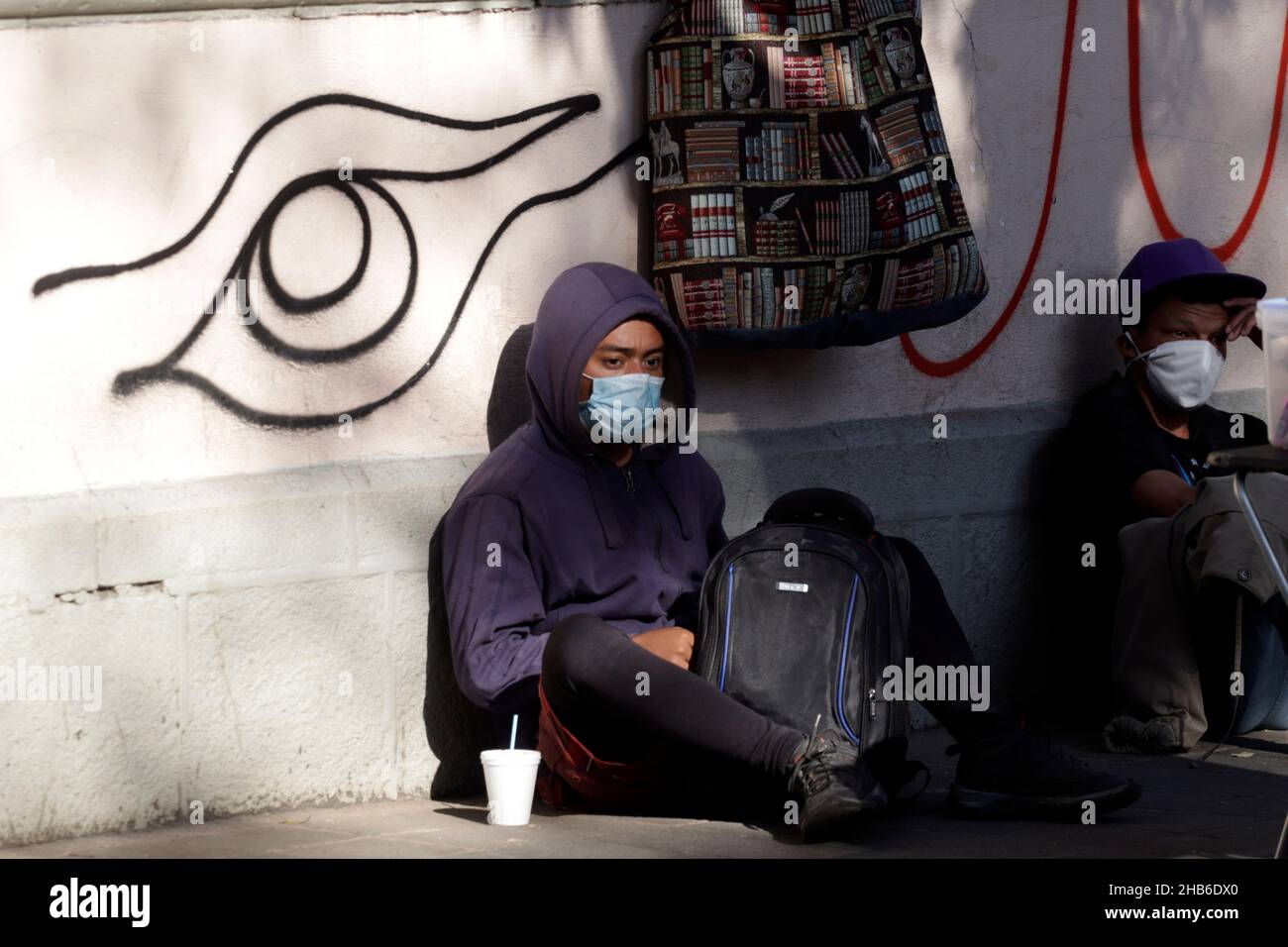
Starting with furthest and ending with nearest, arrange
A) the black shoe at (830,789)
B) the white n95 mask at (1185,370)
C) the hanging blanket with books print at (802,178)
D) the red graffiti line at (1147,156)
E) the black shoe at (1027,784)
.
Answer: the red graffiti line at (1147,156) < the white n95 mask at (1185,370) < the hanging blanket with books print at (802,178) < the black shoe at (1027,784) < the black shoe at (830,789)

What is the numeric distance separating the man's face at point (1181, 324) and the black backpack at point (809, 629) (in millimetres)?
1786

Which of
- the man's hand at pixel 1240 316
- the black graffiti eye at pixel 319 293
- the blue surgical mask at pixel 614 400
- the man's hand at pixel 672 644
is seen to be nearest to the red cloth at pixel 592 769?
the man's hand at pixel 672 644

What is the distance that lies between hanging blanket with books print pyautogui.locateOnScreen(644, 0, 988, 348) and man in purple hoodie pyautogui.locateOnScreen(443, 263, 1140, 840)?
14.7 inches

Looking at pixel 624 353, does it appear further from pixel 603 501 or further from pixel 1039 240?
pixel 1039 240

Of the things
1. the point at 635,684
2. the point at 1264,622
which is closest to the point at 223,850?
the point at 635,684

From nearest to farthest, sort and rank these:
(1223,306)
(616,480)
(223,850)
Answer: (223,850), (616,480), (1223,306)

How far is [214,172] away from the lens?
421 centimetres

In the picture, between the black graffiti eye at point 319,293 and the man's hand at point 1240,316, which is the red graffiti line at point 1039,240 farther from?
the black graffiti eye at point 319,293

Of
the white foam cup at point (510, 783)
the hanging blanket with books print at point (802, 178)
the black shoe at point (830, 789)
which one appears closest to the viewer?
the black shoe at point (830, 789)

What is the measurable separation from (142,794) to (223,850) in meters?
0.26

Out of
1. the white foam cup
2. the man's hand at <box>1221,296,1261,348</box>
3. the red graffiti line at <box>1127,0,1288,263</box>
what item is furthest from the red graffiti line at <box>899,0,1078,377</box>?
the white foam cup

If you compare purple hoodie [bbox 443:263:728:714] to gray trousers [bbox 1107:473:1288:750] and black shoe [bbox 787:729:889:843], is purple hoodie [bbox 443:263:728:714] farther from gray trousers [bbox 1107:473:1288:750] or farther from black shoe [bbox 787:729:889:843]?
gray trousers [bbox 1107:473:1288:750]

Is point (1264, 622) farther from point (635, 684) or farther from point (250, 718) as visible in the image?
point (250, 718)

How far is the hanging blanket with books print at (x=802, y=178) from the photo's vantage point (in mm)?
4871
